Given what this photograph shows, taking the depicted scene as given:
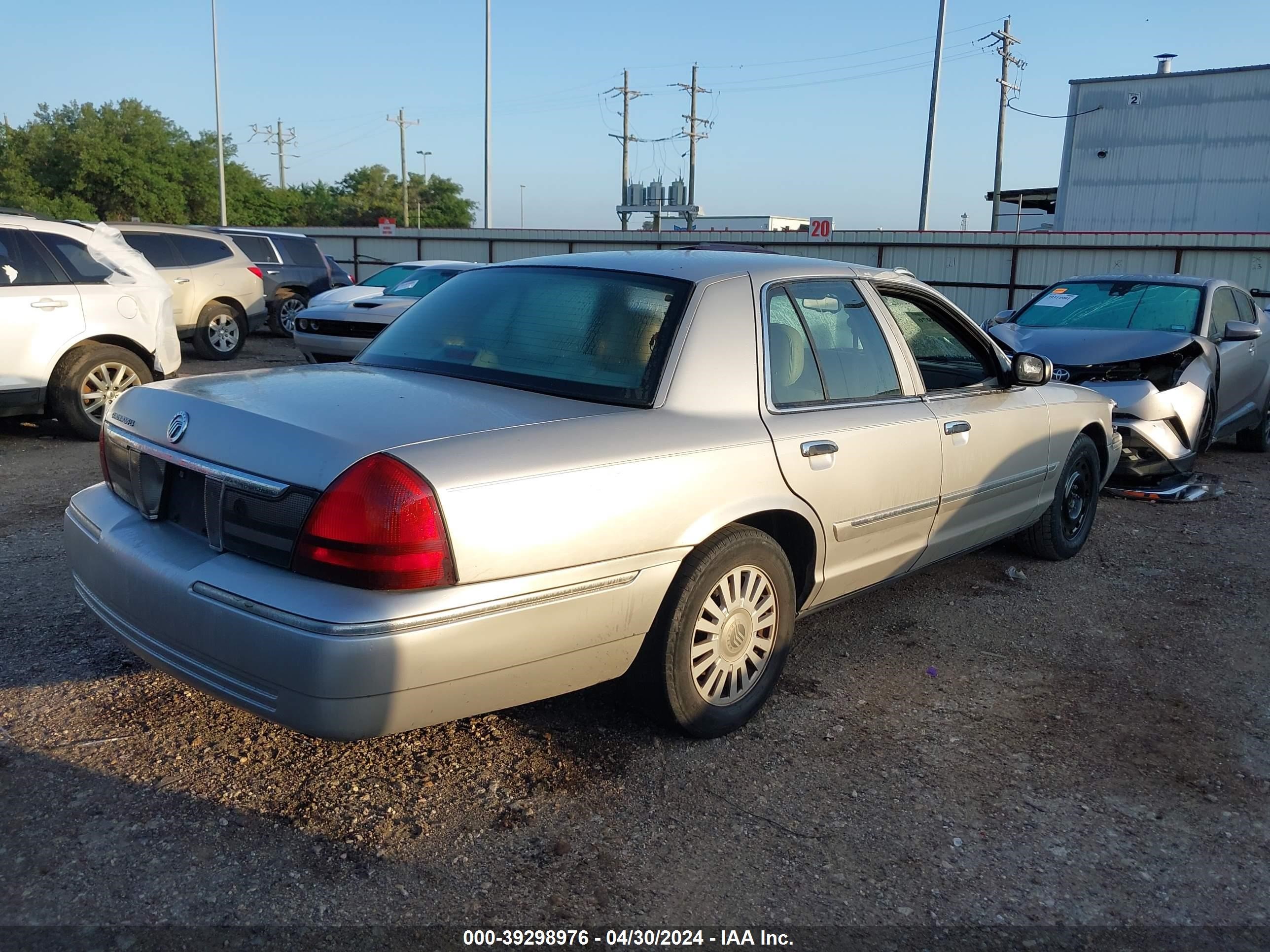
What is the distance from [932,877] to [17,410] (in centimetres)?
728

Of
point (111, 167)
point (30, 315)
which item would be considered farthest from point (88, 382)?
point (111, 167)

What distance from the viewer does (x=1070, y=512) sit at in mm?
5824

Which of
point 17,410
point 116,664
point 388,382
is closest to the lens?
point 388,382

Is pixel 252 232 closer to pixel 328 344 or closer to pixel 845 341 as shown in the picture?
pixel 328 344

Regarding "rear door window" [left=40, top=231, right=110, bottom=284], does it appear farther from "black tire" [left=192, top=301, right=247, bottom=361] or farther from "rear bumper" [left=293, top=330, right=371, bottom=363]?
"black tire" [left=192, top=301, right=247, bottom=361]

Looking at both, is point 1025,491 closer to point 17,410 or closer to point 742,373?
point 742,373

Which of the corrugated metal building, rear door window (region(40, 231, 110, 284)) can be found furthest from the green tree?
rear door window (region(40, 231, 110, 284))

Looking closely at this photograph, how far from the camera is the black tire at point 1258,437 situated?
9.62 m

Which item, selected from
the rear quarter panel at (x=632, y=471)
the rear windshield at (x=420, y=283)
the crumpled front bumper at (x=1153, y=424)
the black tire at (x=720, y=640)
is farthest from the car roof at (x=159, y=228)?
the black tire at (x=720, y=640)

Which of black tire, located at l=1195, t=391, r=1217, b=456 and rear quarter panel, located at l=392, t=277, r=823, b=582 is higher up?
rear quarter panel, located at l=392, t=277, r=823, b=582

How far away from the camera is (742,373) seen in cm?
348

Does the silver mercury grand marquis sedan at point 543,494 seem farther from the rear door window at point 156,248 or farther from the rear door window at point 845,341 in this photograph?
the rear door window at point 156,248

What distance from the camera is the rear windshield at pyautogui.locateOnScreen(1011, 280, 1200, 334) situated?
8258mm

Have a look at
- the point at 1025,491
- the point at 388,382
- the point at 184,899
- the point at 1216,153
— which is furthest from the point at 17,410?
the point at 1216,153
